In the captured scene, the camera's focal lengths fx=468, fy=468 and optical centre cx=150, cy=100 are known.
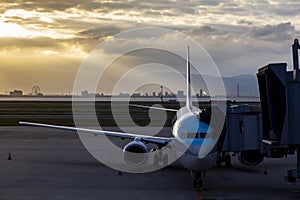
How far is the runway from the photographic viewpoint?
20.0 metres

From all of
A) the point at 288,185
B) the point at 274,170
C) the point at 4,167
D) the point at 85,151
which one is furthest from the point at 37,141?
the point at 288,185

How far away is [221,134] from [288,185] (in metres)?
4.60

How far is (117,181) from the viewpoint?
2333 centimetres

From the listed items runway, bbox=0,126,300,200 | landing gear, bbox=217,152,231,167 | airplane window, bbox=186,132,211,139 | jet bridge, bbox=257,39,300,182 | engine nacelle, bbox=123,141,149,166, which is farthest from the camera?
landing gear, bbox=217,152,231,167

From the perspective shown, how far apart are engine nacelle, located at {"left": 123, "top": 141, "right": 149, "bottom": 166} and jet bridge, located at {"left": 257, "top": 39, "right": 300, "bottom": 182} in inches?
386

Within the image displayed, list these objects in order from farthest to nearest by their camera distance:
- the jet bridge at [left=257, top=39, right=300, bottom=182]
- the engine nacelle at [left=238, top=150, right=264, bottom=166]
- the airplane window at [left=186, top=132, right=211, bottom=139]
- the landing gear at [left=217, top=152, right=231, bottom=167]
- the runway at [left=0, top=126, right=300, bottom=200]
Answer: the landing gear at [left=217, top=152, right=231, bottom=167], the engine nacelle at [left=238, top=150, right=264, bottom=166], the airplane window at [left=186, top=132, right=211, bottom=139], the runway at [left=0, top=126, right=300, bottom=200], the jet bridge at [left=257, top=39, right=300, bottom=182]

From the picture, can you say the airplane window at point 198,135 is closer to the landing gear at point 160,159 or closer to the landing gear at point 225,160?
the landing gear at point 160,159

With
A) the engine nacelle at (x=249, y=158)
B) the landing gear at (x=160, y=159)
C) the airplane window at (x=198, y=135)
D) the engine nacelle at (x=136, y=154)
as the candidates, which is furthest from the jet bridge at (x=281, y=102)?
the landing gear at (x=160, y=159)

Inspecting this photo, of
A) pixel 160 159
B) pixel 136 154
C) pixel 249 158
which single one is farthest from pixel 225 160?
pixel 136 154

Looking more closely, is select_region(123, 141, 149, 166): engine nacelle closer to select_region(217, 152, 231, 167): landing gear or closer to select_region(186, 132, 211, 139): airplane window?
select_region(217, 152, 231, 167): landing gear

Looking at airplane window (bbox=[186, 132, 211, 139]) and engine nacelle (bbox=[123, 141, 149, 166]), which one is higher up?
airplane window (bbox=[186, 132, 211, 139])

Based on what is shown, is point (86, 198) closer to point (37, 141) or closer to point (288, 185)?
point (288, 185)

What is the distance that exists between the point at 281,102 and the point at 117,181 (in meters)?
9.76

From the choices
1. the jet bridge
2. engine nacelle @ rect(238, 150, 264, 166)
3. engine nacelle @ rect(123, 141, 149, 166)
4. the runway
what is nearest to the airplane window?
the runway
